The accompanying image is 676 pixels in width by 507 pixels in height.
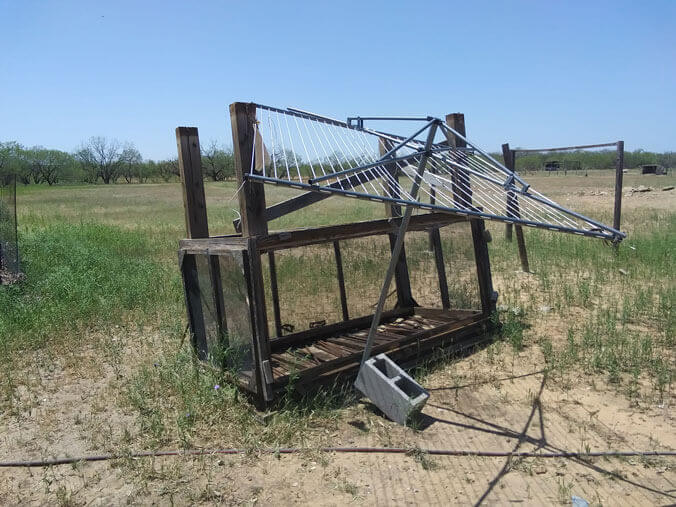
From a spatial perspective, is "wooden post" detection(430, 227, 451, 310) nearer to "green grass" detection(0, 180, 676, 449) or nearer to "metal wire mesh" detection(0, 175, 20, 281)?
"green grass" detection(0, 180, 676, 449)

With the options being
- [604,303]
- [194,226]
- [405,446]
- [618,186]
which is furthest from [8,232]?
[618,186]

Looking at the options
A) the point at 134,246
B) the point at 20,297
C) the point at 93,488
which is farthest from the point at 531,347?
the point at 134,246

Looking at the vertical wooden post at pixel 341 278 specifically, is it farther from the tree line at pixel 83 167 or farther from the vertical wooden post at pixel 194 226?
the tree line at pixel 83 167

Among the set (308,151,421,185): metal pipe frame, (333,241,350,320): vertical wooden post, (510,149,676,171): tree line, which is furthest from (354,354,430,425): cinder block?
(510,149,676,171): tree line

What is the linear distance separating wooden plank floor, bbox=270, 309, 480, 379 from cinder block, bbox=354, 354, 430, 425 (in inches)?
12.2

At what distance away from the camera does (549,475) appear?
11.2 feet

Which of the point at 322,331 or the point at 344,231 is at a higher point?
the point at 344,231

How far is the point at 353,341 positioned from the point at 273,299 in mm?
907

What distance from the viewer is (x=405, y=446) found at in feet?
12.6

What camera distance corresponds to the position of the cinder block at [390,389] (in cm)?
409

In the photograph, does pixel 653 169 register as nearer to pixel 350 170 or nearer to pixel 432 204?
pixel 432 204

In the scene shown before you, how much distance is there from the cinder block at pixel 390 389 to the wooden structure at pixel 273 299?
298 millimetres

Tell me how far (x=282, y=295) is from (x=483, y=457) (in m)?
2.56

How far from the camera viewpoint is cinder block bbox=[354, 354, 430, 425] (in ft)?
13.4
